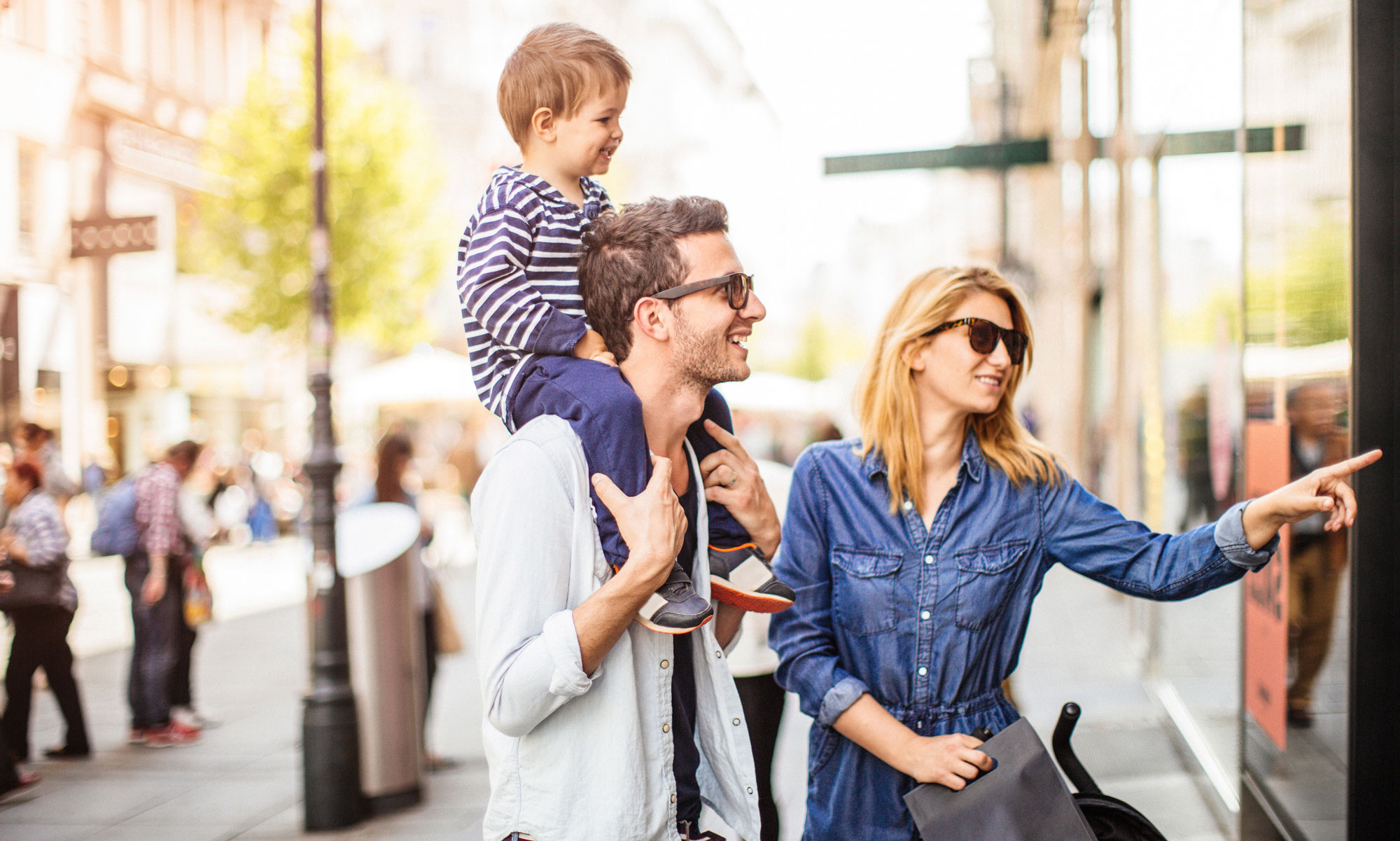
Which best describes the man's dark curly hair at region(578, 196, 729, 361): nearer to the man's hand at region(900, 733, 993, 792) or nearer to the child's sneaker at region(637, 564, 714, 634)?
the child's sneaker at region(637, 564, 714, 634)

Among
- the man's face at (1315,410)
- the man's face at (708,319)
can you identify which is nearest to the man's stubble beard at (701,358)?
the man's face at (708,319)

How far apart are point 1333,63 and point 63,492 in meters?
8.64

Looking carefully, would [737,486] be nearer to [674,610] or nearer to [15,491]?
[674,610]

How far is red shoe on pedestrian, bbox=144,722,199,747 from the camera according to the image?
7.59m

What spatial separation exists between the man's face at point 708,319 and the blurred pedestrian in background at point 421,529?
5.32m

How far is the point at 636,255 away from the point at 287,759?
20.3 feet

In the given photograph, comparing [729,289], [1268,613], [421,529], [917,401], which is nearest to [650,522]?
[729,289]

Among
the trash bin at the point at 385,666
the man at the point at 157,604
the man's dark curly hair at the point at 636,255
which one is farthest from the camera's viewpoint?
the man at the point at 157,604

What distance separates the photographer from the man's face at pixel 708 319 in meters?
2.04

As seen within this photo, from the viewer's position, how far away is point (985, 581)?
2381mm

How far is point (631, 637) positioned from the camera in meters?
1.96

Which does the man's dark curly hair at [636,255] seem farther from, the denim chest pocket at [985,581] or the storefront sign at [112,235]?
the storefront sign at [112,235]

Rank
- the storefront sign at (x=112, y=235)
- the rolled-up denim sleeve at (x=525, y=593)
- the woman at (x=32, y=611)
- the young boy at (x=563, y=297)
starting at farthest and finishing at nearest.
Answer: the storefront sign at (x=112, y=235) < the woman at (x=32, y=611) < the young boy at (x=563, y=297) < the rolled-up denim sleeve at (x=525, y=593)

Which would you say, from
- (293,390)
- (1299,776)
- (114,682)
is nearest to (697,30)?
(293,390)
